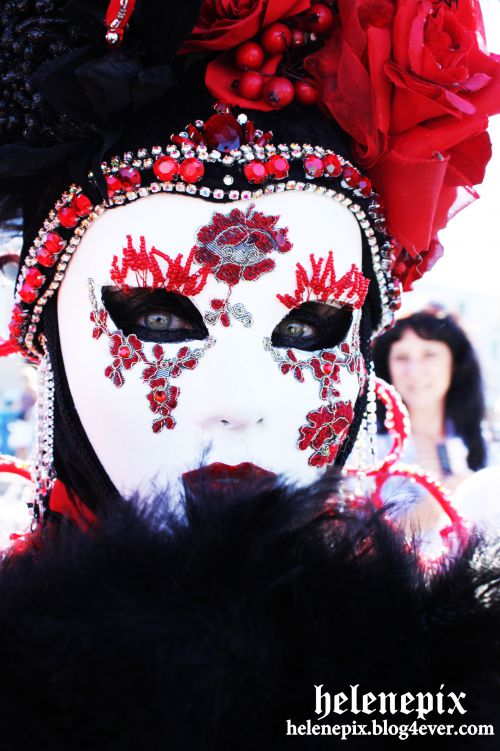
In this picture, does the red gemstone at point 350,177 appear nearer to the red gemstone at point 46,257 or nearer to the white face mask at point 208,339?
the white face mask at point 208,339

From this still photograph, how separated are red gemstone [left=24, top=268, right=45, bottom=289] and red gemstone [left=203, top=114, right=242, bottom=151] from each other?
40 cm

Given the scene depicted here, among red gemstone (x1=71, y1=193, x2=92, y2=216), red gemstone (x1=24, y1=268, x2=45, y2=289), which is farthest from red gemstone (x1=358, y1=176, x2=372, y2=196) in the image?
red gemstone (x1=24, y1=268, x2=45, y2=289)

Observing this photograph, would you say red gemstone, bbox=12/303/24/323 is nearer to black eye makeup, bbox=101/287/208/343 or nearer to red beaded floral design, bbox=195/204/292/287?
black eye makeup, bbox=101/287/208/343

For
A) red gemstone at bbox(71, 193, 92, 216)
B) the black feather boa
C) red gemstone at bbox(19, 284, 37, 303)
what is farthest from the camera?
red gemstone at bbox(19, 284, 37, 303)

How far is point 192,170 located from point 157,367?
1.08 ft

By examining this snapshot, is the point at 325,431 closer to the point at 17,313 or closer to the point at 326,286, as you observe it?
the point at 326,286

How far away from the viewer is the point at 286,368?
142cm

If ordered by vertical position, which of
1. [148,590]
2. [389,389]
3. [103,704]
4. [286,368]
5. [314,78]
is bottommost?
[103,704]

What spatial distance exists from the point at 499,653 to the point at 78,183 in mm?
1012

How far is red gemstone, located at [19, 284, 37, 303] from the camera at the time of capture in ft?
5.20

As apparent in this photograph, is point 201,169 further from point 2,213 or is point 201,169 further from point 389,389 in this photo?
point 389,389

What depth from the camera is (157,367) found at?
4.56 ft

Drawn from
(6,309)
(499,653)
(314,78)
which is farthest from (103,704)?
(6,309)

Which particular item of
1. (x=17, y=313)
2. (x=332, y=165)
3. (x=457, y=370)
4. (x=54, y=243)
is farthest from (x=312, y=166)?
(x=457, y=370)
